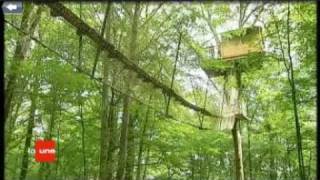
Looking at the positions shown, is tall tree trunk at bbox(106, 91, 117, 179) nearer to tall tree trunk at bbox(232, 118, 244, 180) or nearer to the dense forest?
the dense forest

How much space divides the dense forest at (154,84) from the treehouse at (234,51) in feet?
0.10

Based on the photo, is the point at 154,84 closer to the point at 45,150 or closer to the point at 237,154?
the point at 237,154

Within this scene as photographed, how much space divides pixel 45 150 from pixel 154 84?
6.59 metres

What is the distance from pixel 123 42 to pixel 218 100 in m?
2.28

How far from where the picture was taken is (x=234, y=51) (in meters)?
9.33

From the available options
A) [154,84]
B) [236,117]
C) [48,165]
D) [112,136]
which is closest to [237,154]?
[236,117]

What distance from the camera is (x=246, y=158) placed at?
50.9 feet

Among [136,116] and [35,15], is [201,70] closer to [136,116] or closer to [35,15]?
[136,116]

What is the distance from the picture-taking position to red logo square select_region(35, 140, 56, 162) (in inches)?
447

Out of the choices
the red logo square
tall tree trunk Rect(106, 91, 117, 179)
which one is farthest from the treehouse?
the red logo square

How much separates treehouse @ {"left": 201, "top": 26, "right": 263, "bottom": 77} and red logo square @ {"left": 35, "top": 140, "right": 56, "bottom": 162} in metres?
4.38

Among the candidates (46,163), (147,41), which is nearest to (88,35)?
(147,41)

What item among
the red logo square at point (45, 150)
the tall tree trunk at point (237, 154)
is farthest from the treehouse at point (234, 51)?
the red logo square at point (45, 150)

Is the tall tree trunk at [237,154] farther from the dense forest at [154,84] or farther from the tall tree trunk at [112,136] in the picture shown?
the tall tree trunk at [112,136]
